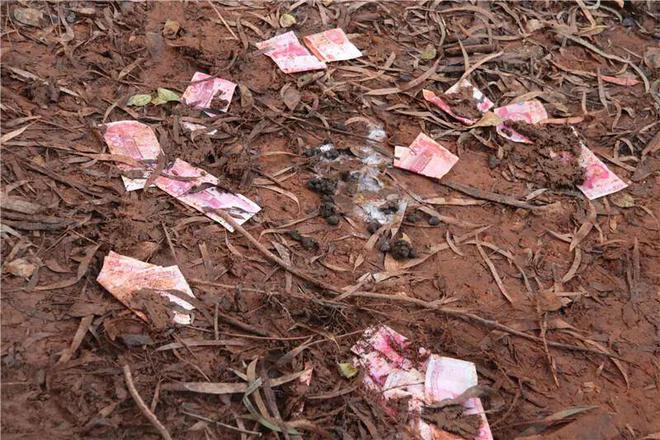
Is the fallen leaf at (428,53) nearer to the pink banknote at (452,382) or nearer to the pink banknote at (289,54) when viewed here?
the pink banknote at (289,54)

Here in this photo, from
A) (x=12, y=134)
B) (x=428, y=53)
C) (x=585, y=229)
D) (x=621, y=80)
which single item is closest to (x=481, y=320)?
(x=585, y=229)

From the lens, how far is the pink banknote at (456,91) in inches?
157

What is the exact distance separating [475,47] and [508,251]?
5.52 feet

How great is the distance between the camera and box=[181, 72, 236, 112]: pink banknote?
3637 millimetres

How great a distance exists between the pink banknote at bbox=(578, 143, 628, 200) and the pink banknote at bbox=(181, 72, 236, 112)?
207 cm

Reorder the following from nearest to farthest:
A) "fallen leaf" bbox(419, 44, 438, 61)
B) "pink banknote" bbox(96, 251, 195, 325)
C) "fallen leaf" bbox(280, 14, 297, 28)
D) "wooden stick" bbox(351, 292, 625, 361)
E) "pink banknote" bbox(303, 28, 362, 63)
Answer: "pink banknote" bbox(96, 251, 195, 325) < "wooden stick" bbox(351, 292, 625, 361) < "pink banknote" bbox(303, 28, 362, 63) < "fallen leaf" bbox(280, 14, 297, 28) < "fallen leaf" bbox(419, 44, 438, 61)

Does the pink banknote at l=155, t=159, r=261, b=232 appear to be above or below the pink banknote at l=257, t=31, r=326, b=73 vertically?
below

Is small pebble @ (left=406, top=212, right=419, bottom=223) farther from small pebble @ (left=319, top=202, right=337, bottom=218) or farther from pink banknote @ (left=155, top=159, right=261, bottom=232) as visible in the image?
pink banknote @ (left=155, top=159, right=261, bottom=232)

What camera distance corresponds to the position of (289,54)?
4.04m

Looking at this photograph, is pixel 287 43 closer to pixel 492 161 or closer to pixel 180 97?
pixel 180 97

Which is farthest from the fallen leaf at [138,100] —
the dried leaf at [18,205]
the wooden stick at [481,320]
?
the wooden stick at [481,320]

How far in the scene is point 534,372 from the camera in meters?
2.89

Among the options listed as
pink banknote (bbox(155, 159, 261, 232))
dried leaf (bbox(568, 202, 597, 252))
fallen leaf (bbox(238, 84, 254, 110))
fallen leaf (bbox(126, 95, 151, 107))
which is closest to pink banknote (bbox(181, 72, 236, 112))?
fallen leaf (bbox(238, 84, 254, 110))

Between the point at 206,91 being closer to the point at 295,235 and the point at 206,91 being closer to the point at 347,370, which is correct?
the point at 295,235
